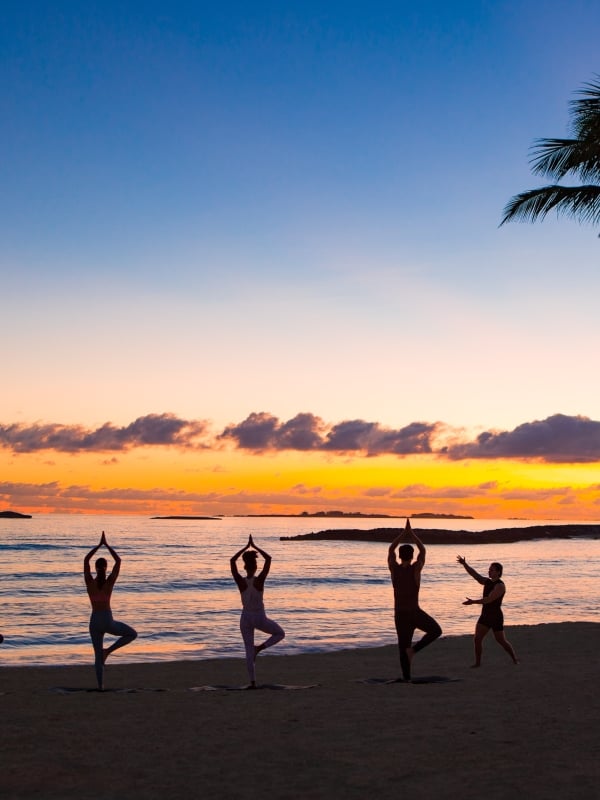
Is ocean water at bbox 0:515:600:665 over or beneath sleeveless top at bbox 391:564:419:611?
beneath

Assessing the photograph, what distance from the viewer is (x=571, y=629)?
21844 mm

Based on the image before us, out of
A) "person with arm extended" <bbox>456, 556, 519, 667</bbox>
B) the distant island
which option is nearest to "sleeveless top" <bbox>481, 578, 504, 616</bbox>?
"person with arm extended" <bbox>456, 556, 519, 667</bbox>

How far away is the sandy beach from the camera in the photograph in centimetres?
693

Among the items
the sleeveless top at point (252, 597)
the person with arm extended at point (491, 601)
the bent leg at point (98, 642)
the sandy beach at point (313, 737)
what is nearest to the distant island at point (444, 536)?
the person with arm extended at point (491, 601)

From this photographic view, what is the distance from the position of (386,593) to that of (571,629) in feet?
56.2

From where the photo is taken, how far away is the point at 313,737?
343 inches

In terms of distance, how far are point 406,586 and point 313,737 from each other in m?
3.21

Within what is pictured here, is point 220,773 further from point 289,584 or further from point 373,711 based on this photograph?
point 289,584

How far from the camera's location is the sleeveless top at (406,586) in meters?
11.5

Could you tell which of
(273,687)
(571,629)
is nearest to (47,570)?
(571,629)

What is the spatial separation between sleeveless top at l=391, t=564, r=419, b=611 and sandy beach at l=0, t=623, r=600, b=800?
1173 mm

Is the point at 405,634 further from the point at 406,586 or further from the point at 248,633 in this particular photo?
the point at 248,633

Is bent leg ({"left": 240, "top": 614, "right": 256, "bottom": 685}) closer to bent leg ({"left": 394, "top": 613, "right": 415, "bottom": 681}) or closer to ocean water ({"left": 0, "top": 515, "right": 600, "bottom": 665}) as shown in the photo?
bent leg ({"left": 394, "top": 613, "right": 415, "bottom": 681})

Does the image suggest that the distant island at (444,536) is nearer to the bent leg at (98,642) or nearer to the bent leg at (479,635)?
the bent leg at (479,635)
